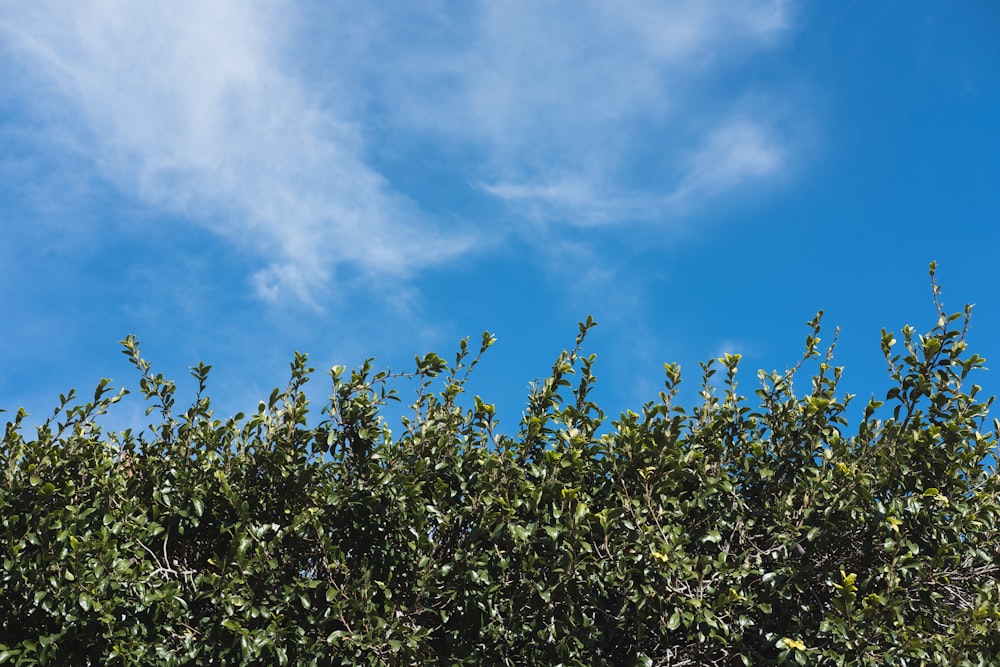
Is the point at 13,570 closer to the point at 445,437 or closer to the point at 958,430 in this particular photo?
the point at 445,437

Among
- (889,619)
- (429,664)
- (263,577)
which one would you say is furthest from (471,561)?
(889,619)

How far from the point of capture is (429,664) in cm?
648

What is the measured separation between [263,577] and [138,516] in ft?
3.70

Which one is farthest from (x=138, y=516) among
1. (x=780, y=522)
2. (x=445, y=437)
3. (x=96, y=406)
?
(x=780, y=522)

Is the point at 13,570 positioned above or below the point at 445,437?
below

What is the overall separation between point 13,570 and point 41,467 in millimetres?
867

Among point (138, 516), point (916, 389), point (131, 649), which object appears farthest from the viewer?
point (916, 389)

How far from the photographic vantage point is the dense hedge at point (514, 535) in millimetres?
6234

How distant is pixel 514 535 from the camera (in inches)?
246

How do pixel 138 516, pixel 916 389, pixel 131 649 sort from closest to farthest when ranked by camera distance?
pixel 131 649 < pixel 138 516 < pixel 916 389

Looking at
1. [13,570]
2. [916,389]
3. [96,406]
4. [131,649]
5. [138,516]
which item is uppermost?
[916,389]

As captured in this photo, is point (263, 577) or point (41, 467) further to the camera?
point (41, 467)

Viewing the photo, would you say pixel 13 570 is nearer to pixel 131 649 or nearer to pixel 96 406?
pixel 131 649

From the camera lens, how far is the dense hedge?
6.23 m
